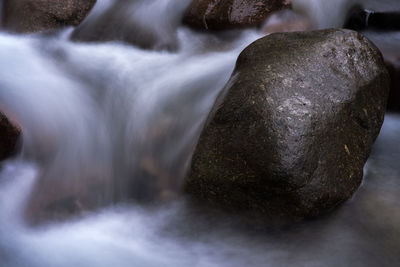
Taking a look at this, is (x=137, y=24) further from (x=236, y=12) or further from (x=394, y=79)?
(x=394, y=79)

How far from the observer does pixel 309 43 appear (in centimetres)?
340

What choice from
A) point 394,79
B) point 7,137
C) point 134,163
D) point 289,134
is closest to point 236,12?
point 394,79

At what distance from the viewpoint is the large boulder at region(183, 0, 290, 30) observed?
4531 mm

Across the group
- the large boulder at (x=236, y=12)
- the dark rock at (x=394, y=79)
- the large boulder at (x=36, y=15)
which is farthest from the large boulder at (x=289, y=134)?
the large boulder at (x=36, y=15)

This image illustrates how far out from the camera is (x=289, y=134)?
290cm

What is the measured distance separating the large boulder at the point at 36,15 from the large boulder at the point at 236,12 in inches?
56.1

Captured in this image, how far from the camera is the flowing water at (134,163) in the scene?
114 inches

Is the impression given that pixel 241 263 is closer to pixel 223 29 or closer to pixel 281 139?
pixel 281 139

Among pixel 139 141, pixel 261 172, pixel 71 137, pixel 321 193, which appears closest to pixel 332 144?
pixel 321 193

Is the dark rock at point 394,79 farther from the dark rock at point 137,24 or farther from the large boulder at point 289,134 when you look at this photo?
the dark rock at point 137,24

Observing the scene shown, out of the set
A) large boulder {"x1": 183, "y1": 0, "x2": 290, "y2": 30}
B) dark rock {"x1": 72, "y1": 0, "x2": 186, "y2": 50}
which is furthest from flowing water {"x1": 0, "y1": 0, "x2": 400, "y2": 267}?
large boulder {"x1": 183, "y1": 0, "x2": 290, "y2": 30}

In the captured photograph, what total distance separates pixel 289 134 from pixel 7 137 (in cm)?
201

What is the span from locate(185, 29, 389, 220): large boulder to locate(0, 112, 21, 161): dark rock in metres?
1.33

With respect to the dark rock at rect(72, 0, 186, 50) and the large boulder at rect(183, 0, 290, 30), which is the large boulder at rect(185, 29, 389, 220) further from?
the dark rock at rect(72, 0, 186, 50)
